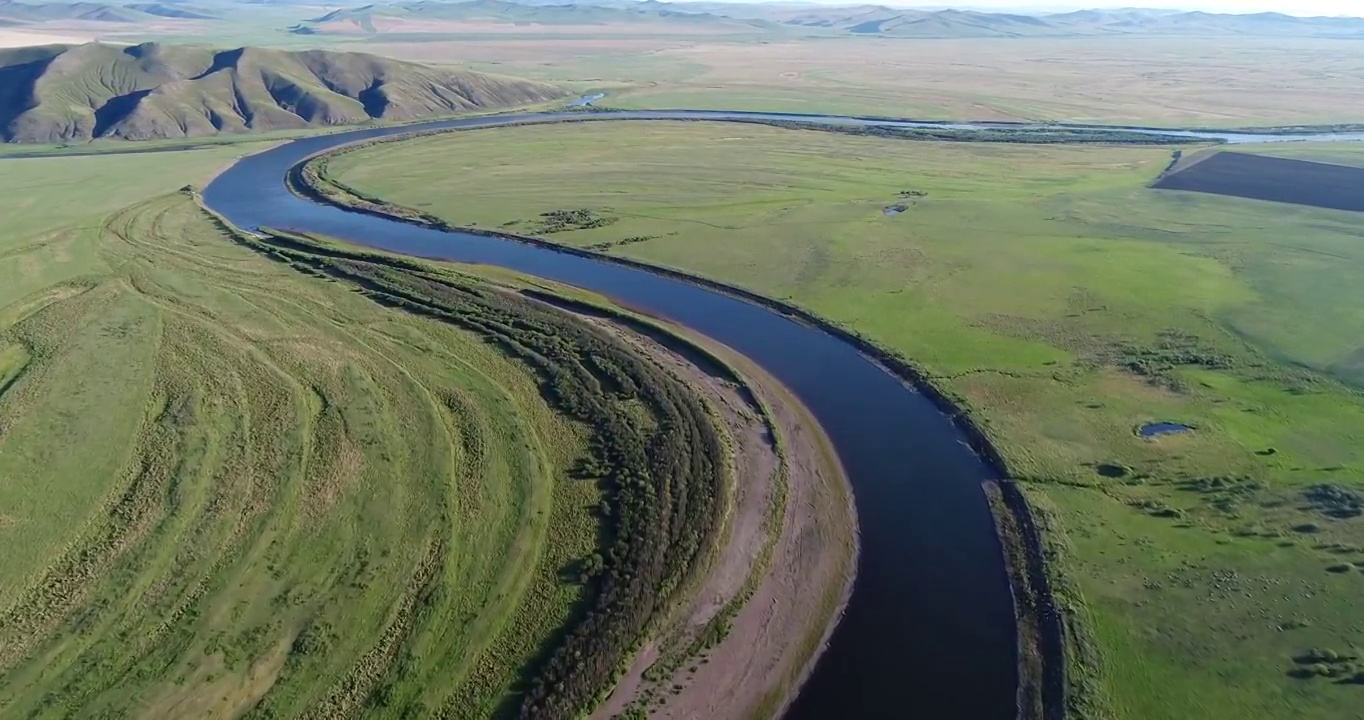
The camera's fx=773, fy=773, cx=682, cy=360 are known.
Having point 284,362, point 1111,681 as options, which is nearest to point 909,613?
point 1111,681

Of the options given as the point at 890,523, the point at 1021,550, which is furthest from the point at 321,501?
the point at 1021,550

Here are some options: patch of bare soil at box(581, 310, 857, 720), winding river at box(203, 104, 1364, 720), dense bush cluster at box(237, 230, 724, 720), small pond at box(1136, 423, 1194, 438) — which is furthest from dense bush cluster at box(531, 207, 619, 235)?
small pond at box(1136, 423, 1194, 438)

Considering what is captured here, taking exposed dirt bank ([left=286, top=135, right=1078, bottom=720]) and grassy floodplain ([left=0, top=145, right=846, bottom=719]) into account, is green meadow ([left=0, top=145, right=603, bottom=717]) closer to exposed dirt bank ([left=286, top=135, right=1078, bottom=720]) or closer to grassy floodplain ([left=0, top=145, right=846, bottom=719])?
grassy floodplain ([left=0, top=145, right=846, bottom=719])

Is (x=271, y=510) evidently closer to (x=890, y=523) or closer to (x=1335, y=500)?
(x=890, y=523)

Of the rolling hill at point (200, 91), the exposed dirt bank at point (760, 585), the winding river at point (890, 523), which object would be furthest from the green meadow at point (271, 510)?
the rolling hill at point (200, 91)

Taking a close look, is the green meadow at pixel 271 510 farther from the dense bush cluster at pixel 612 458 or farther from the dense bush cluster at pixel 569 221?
the dense bush cluster at pixel 569 221

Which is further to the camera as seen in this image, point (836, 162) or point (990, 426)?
point (836, 162)

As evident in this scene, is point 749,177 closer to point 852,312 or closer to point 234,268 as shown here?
point 852,312
